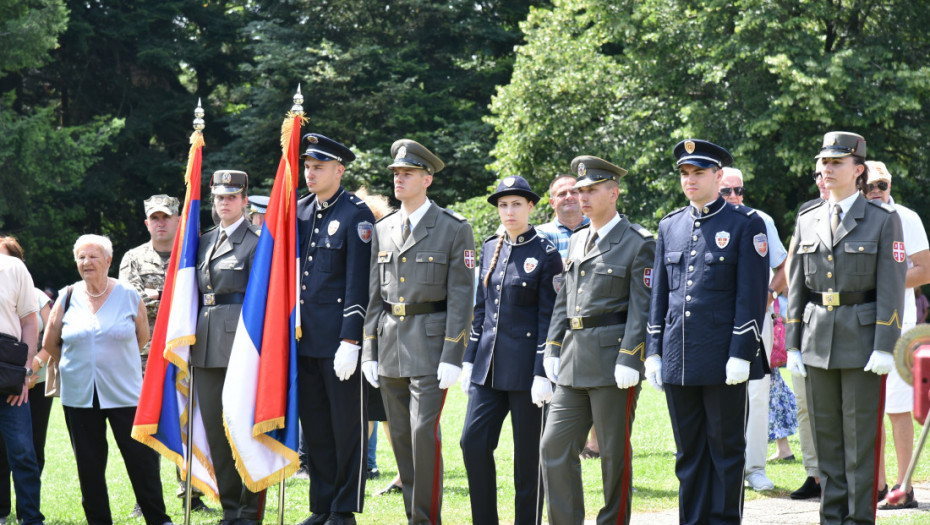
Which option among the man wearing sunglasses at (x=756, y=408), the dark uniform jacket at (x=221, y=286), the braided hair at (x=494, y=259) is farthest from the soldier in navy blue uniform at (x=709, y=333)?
the dark uniform jacket at (x=221, y=286)

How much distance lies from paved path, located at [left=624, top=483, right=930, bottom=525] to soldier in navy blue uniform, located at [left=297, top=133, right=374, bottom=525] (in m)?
1.73

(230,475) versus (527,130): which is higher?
(527,130)

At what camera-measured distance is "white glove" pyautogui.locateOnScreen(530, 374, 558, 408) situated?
5.95m

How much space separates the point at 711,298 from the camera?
5.73m

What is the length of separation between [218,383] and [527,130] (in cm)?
2057

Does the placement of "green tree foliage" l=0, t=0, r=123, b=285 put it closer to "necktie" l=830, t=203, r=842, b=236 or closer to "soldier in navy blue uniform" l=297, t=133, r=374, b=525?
"soldier in navy blue uniform" l=297, t=133, r=374, b=525

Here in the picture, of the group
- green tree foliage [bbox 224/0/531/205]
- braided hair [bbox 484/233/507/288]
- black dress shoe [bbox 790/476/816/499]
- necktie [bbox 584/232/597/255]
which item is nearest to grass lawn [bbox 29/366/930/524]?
black dress shoe [bbox 790/476/816/499]

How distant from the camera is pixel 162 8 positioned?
33.6 metres

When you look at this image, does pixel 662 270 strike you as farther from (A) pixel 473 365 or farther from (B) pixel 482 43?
(B) pixel 482 43

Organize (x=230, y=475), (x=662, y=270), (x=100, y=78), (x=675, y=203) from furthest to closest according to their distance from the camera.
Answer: (x=100, y=78) → (x=675, y=203) → (x=230, y=475) → (x=662, y=270)

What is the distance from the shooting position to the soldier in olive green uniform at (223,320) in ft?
22.5

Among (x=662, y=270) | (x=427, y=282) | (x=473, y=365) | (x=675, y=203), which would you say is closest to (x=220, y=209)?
(x=427, y=282)

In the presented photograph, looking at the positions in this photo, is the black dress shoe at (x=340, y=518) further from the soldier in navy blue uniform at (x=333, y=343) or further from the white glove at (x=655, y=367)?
the white glove at (x=655, y=367)

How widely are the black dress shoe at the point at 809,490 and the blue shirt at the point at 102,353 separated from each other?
463 cm
